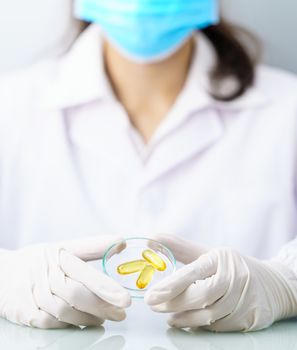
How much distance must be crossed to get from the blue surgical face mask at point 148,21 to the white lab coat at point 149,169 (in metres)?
0.12

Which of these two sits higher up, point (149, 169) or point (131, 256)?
point (131, 256)

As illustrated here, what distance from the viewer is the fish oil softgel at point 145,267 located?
3.46 feet

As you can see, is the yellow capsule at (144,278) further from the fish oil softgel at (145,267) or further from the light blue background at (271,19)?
the light blue background at (271,19)

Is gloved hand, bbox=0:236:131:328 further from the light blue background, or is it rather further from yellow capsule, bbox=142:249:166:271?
the light blue background

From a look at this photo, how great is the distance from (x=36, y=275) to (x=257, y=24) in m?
1.03

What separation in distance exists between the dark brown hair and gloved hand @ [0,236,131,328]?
66 cm

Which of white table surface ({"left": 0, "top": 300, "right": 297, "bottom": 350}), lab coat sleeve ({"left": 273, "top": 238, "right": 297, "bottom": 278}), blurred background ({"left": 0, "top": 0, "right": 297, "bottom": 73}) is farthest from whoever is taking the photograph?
blurred background ({"left": 0, "top": 0, "right": 297, "bottom": 73})

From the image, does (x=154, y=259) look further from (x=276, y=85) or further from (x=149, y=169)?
(x=276, y=85)

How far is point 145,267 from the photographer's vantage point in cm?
106

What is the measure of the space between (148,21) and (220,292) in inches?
25.6

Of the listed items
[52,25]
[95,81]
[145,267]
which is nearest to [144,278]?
[145,267]

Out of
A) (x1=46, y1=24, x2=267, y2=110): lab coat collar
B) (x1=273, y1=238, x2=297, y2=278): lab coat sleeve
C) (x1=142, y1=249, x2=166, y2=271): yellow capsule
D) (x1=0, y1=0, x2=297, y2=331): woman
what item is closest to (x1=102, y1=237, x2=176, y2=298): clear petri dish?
(x1=142, y1=249, x2=166, y2=271): yellow capsule

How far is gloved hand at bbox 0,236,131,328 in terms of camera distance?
1.05 metres

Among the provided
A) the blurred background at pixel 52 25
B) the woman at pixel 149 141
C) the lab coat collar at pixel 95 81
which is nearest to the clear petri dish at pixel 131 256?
the woman at pixel 149 141
